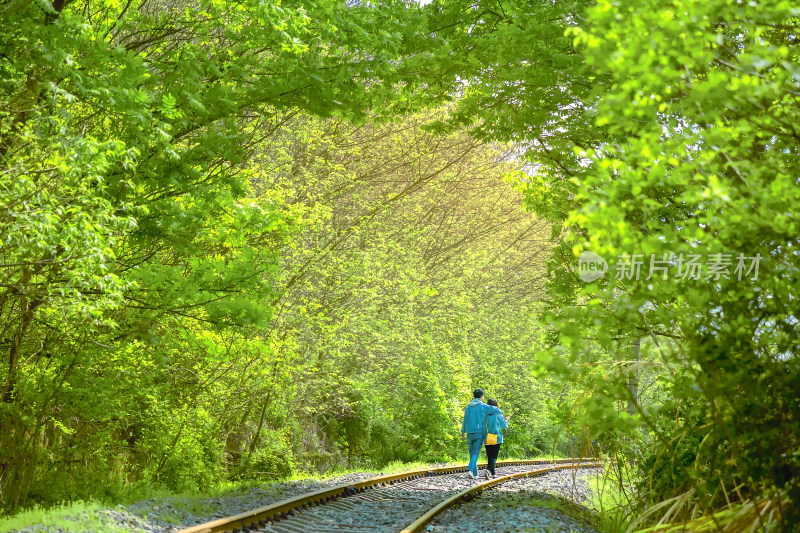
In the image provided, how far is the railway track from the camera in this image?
7.92m

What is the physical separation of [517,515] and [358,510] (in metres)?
2.29

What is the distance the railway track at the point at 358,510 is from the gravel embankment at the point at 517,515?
29 cm

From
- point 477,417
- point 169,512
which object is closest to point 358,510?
point 169,512

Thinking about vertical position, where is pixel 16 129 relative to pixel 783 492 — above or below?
above

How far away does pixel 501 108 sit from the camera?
11.6m

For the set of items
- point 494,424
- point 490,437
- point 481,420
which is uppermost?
point 481,420

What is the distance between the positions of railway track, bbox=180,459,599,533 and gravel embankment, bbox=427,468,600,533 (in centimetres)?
29

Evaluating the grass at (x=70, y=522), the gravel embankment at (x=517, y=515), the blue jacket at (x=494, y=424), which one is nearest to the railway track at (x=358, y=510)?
the gravel embankment at (x=517, y=515)

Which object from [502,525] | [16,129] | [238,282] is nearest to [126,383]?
[238,282]

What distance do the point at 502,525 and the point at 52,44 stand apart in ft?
26.1

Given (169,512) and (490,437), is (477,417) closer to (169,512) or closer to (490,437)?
(490,437)

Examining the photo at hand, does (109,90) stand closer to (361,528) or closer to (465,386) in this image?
(361,528)

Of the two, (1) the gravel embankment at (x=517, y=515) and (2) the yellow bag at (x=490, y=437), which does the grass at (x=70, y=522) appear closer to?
(1) the gravel embankment at (x=517, y=515)

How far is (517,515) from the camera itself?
923 cm
